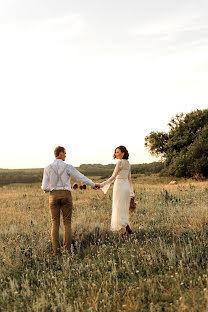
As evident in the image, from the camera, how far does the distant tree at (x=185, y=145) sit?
36.3 meters

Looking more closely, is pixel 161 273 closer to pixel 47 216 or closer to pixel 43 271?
pixel 43 271

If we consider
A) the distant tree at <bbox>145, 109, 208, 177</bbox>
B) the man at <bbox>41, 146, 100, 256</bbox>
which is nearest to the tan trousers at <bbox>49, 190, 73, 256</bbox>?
the man at <bbox>41, 146, 100, 256</bbox>

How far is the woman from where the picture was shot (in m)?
8.72

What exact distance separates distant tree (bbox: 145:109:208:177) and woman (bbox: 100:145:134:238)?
28394 mm

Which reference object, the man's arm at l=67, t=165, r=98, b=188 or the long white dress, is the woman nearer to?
the long white dress

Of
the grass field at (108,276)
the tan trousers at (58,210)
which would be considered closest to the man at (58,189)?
the tan trousers at (58,210)

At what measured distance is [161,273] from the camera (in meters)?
5.76

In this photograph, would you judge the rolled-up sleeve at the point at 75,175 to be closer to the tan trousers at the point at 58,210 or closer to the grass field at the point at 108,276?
the tan trousers at the point at 58,210

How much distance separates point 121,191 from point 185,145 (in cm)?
3212

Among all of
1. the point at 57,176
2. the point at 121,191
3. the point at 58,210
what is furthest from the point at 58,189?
the point at 121,191

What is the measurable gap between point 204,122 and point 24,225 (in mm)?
33503

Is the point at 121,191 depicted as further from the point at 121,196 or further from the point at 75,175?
the point at 75,175

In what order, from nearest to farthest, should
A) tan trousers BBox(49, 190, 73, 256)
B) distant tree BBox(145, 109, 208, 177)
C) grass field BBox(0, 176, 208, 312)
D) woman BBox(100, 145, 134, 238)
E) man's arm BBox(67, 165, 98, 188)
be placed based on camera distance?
grass field BBox(0, 176, 208, 312) < tan trousers BBox(49, 190, 73, 256) < man's arm BBox(67, 165, 98, 188) < woman BBox(100, 145, 134, 238) < distant tree BBox(145, 109, 208, 177)

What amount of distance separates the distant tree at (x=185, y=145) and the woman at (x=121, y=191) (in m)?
28.4
